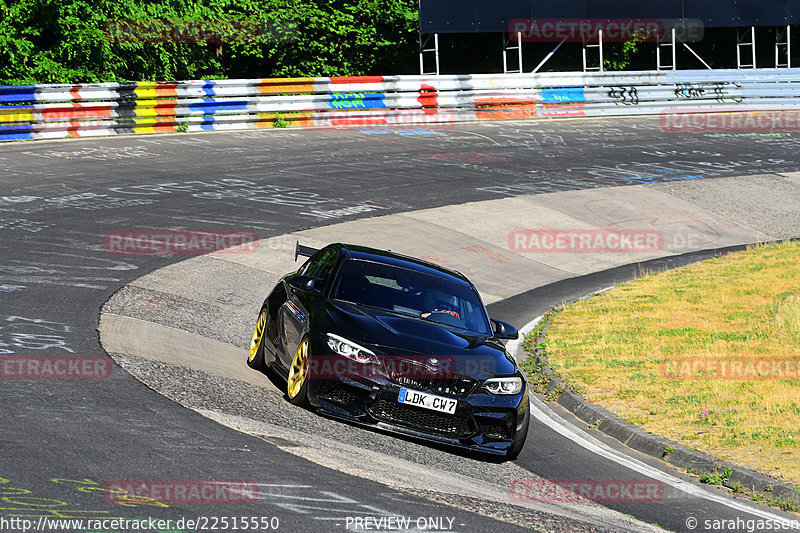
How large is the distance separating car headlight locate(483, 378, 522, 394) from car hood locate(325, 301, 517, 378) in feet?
0.24

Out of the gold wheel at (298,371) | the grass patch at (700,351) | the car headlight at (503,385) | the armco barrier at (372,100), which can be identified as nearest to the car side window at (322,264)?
the gold wheel at (298,371)

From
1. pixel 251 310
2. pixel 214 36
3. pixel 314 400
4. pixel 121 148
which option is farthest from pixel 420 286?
pixel 214 36

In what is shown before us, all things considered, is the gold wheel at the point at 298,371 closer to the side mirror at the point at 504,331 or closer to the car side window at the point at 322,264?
the car side window at the point at 322,264

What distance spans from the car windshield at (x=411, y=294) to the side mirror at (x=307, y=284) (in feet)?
0.67

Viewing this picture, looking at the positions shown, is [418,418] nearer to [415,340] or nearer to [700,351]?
[415,340]

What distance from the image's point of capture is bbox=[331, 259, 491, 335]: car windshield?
9.34 m

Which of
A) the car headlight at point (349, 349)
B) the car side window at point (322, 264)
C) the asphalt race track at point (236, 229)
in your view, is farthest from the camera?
the car side window at point (322, 264)

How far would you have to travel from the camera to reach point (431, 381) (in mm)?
8148

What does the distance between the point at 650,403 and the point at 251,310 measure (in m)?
5.82

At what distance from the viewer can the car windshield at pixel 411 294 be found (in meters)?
9.34

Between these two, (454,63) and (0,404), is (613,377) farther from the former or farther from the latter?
(454,63)

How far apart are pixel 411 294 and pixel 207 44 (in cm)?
3137

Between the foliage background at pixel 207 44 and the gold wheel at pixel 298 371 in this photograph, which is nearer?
the gold wheel at pixel 298 371

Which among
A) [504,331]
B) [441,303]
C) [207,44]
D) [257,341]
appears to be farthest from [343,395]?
[207,44]
